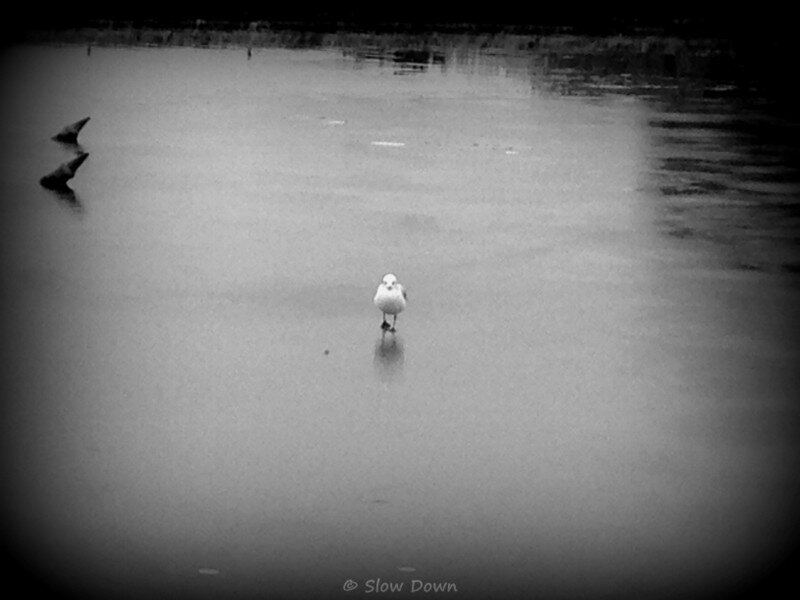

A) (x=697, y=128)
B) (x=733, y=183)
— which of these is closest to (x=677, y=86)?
(x=697, y=128)

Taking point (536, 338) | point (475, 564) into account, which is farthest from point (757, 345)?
point (475, 564)

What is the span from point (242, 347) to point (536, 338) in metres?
2.35

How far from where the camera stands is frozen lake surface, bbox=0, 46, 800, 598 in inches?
316

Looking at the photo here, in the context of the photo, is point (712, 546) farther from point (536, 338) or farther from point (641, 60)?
point (641, 60)

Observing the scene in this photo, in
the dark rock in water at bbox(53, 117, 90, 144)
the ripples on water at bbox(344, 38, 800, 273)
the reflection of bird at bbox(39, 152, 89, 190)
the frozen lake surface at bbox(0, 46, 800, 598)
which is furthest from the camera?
the dark rock in water at bbox(53, 117, 90, 144)

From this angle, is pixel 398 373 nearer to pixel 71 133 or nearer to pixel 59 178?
pixel 59 178

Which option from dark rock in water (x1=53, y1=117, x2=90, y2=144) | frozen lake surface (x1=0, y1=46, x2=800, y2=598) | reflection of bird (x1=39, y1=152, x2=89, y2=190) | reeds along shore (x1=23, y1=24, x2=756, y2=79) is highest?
reeds along shore (x1=23, y1=24, x2=756, y2=79)

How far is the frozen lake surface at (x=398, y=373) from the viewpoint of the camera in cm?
803

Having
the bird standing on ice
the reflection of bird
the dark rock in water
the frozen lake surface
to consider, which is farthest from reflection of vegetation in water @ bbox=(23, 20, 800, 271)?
the dark rock in water

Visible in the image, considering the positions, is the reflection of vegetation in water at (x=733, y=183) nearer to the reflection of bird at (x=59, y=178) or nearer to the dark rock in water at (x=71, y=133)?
the reflection of bird at (x=59, y=178)

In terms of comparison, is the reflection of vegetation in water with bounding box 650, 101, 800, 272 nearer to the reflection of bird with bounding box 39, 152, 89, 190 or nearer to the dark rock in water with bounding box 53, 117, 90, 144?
the reflection of bird with bounding box 39, 152, 89, 190

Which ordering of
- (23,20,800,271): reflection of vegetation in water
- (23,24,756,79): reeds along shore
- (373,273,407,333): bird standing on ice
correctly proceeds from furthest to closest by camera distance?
1. (23,24,756,79): reeds along shore
2. (23,20,800,271): reflection of vegetation in water
3. (373,273,407,333): bird standing on ice

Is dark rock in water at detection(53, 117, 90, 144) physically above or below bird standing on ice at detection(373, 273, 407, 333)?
above

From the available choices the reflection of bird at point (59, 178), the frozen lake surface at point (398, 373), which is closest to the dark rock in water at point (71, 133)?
the frozen lake surface at point (398, 373)
